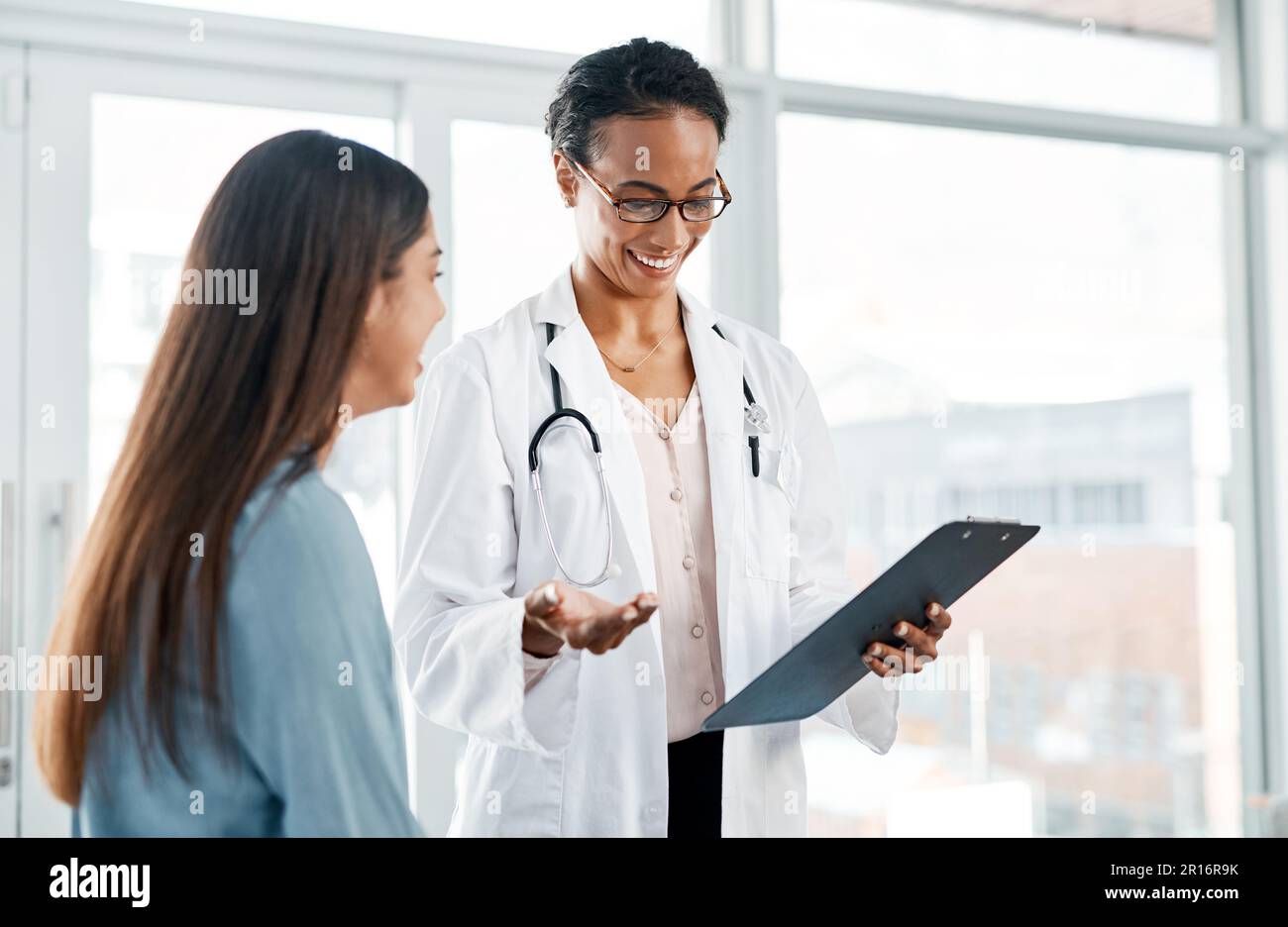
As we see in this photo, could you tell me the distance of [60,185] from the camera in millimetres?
1756

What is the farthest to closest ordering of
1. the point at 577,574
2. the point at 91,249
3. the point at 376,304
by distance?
the point at 91,249 < the point at 577,574 < the point at 376,304

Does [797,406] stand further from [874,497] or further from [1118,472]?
[1118,472]

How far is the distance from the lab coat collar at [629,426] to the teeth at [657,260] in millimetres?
106

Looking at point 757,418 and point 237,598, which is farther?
point 757,418

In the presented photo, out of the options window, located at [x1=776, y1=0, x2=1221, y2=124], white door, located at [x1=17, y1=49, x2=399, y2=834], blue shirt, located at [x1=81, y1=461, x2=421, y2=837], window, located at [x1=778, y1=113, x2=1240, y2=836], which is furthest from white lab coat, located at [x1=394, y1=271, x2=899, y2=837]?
window, located at [x1=776, y1=0, x2=1221, y2=124]

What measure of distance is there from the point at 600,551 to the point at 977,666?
147 cm

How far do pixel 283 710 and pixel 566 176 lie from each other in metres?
0.77

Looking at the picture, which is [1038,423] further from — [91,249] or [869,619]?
[91,249]

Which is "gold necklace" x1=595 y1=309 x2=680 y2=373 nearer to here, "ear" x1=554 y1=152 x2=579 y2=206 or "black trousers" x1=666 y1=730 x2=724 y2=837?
"ear" x1=554 y1=152 x2=579 y2=206

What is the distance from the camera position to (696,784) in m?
1.23

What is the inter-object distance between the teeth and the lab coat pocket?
0.77 feet

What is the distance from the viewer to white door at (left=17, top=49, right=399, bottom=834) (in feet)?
5.69

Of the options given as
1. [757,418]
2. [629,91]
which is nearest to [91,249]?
[629,91]

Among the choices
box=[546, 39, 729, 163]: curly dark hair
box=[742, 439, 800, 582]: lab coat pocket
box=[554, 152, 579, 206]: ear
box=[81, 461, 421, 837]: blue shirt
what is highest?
box=[546, 39, 729, 163]: curly dark hair
